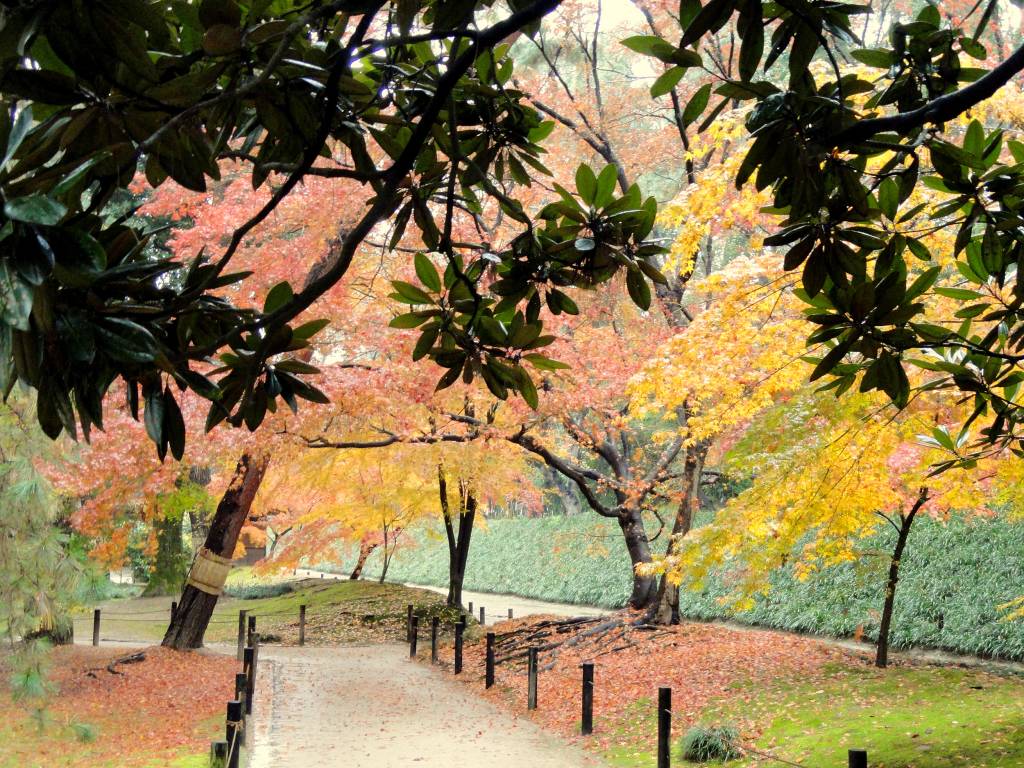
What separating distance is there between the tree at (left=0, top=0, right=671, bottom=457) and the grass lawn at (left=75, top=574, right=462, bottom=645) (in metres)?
15.6

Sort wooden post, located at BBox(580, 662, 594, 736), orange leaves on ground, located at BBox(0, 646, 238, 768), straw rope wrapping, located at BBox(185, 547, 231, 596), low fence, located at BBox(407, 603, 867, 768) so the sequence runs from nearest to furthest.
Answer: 1. low fence, located at BBox(407, 603, 867, 768)
2. orange leaves on ground, located at BBox(0, 646, 238, 768)
3. wooden post, located at BBox(580, 662, 594, 736)
4. straw rope wrapping, located at BBox(185, 547, 231, 596)

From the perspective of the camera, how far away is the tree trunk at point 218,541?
11.9 metres

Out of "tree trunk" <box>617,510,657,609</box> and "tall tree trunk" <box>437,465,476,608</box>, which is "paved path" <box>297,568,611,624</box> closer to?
"tall tree trunk" <box>437,465,476,608</box>

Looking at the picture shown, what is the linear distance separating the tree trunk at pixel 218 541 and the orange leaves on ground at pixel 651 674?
377 cm

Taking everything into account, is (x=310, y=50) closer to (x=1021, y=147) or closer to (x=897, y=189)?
(x=897, y=189)

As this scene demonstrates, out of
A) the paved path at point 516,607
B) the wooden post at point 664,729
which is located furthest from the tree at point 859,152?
the paved path at point 516,607

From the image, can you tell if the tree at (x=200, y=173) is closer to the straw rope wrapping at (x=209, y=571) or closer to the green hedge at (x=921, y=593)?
the green hedge at (x=921, y=593)

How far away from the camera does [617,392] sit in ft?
37.2

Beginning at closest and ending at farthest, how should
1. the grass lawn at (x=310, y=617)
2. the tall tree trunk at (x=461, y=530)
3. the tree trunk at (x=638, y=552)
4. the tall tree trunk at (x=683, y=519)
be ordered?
1. the tall tree trunk at (x=683, y=519)
2. the tree trunk at (x=638, y=552)
3. the grass lawn at (x=310, y=617)
4. the tall tree trunk at (x=461, y=530)

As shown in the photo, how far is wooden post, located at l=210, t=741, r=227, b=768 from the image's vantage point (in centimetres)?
541

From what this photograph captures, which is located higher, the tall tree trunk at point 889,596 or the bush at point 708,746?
the tall tree trunk at point 889,596

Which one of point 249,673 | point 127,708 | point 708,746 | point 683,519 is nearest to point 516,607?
point 683,519

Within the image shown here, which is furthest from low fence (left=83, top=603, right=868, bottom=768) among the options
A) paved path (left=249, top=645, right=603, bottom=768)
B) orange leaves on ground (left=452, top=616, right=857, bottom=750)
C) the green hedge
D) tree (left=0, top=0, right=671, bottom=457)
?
tree (left=0, top=0, right=671, bottom=457)

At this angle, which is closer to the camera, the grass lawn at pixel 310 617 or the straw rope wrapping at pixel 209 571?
the straw rope wrapping at pixel 209 571
